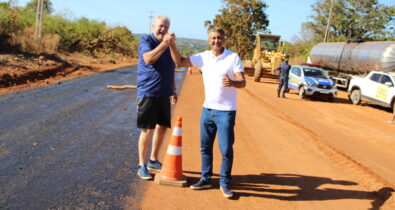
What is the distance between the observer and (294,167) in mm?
5738

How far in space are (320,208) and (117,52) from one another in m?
39.6

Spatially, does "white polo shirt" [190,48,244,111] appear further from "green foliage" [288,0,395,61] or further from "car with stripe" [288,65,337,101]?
"green foliage" [288,0,395,61]

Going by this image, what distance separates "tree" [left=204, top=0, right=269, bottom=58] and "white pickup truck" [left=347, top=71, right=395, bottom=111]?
25.3m

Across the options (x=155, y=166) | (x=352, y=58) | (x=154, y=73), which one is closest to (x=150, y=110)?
(x=154, y=73)

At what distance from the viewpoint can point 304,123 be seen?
33.1ft

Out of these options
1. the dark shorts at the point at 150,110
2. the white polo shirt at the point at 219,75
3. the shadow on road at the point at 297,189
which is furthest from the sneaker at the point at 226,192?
the dark shorts at the point at 150,110

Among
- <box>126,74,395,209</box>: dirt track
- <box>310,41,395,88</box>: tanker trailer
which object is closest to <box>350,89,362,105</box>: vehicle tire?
<box>310,41,395,88</box>: tanker trailer

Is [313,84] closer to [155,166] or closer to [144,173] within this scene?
[155,166]

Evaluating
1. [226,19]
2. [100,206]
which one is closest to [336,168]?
[100,206]

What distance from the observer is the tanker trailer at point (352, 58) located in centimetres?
1775

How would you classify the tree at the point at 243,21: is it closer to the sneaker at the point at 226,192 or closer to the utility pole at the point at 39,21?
the utility pole at the point at 39,21

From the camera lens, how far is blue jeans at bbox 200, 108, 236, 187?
4.22 m

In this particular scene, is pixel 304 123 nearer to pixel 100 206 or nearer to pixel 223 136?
pixel 223 136

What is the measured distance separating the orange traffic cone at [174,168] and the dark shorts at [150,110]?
27 centimetres
